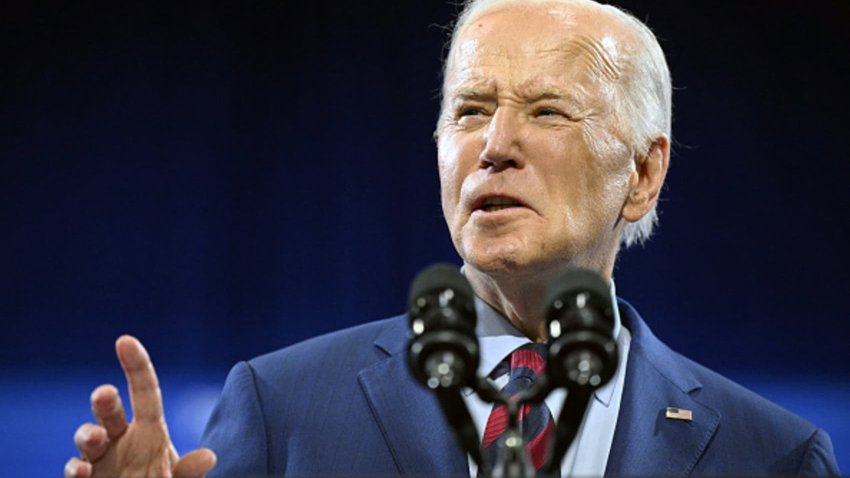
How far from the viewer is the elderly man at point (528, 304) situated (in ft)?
5.94

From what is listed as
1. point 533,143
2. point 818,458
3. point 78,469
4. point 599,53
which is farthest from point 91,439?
point 818,458

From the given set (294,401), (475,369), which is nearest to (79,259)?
(294,401)

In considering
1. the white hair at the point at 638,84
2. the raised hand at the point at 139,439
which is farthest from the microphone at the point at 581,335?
the white hair at the point at 638,84

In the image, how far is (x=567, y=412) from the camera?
97 centimetres

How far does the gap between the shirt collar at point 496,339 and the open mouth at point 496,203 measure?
0.62 ft

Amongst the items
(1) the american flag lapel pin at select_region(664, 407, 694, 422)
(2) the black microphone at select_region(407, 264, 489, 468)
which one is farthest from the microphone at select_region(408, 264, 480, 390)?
(1) the american flag lapel pin at select_region(664, 407, 694, 422)

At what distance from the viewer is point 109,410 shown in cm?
134

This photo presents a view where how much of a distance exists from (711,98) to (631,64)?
57.3 inches

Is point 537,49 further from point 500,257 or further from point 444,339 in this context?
point 444,339

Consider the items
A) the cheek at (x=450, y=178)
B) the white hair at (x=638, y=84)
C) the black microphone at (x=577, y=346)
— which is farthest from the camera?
the white hair at (x=638, y=84)

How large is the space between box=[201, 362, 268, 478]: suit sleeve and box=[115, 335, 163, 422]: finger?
416 millimetres

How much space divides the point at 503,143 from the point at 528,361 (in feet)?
1.21

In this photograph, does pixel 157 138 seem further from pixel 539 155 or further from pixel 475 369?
pixel 475 369

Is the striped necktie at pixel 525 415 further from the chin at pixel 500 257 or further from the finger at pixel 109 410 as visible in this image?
the finger at pixel 109 410
